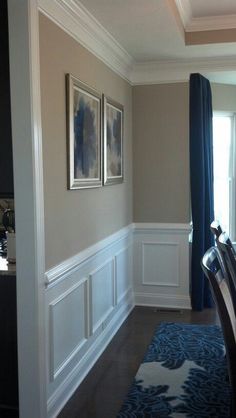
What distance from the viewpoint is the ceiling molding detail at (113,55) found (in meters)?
2.65

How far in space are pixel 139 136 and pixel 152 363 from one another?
2252 mm

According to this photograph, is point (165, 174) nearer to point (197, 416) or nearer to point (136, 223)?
point (136, 223)

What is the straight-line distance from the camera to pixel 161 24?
127 inches

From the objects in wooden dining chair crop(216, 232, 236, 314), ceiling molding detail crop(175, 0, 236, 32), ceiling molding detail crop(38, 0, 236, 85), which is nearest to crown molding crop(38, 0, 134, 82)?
ceiling molding detail crop(38, 0, 236, 85)

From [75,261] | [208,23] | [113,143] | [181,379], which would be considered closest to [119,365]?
[181,379]

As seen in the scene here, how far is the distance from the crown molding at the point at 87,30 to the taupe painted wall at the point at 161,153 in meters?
0.48

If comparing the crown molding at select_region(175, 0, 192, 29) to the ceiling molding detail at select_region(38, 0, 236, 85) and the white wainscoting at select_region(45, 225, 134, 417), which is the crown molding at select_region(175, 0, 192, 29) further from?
the white wainscoting at select_region(45, 225, 134, 417)

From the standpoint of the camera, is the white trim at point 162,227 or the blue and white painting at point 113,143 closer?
the blue and white painting at point 113,143

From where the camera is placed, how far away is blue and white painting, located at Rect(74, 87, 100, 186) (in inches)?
115

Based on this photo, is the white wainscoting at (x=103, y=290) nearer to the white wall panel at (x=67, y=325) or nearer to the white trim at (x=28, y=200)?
the white wall panel at (x=67, y=325)

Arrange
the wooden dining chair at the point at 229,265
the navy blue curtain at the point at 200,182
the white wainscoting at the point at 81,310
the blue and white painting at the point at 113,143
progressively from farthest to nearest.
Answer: the navy blue curtain at the point at 200,182
the blue and white painting at the point at 113,143
the white wainscoting at the point at 81,310
the wooden dining chair at the point at 229,265

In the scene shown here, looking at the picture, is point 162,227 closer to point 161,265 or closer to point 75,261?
point 161,265

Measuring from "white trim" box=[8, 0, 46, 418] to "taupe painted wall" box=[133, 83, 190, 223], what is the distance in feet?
7.59

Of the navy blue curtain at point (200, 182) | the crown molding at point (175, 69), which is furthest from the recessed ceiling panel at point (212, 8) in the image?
the navy blue curtain at point (200, 182)
